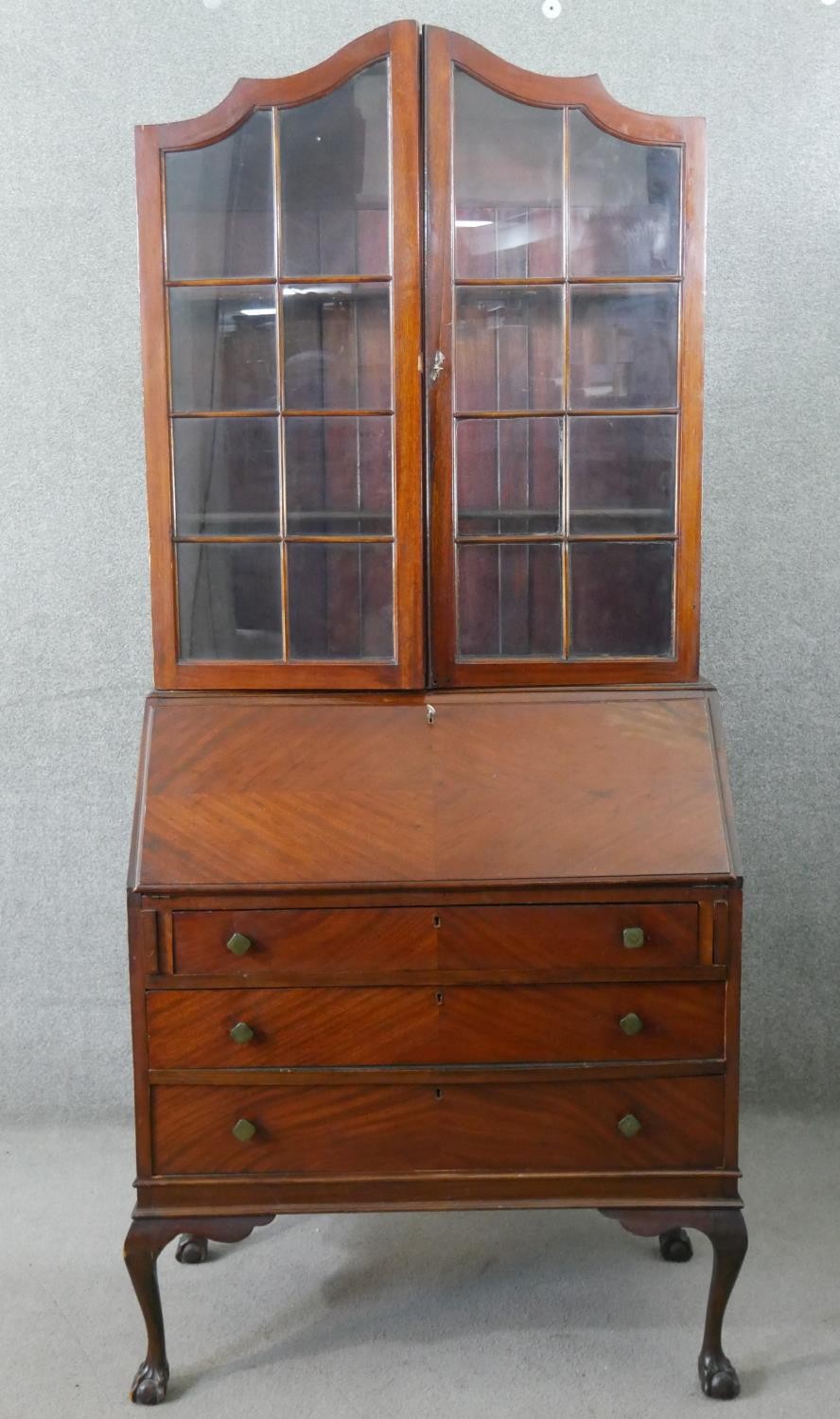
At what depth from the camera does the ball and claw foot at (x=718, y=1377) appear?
2.15 metres

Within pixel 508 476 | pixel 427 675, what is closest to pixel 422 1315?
pixel 427 675

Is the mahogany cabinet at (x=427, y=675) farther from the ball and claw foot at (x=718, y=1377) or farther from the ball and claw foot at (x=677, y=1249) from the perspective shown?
the ball and claw foot at (x=677, y=1249)

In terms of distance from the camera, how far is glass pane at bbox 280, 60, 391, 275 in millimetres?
2141

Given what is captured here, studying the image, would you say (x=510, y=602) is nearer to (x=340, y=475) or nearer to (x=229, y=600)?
(x=340, y=475)

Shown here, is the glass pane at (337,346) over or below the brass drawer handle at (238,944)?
over

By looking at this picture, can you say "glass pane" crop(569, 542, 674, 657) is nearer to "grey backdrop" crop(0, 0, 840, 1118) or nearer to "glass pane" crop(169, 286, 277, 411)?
"glass pane" crop(169, 286, 277, 411)

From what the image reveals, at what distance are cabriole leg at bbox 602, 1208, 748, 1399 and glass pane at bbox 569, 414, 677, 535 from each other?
1173mm

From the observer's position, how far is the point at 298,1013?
213cm

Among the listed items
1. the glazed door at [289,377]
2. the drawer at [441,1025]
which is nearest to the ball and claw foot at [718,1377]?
the drawer at [441,1025]

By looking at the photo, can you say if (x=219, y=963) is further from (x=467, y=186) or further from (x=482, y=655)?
(x=467, y=186)

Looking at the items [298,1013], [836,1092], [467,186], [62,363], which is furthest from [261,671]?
[836,1092]

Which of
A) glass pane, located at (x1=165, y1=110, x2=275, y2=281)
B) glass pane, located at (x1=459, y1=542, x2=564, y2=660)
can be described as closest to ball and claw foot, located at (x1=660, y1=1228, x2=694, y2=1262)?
glass pane, located at (x1=459, y1=542, x2=564, y2=660)

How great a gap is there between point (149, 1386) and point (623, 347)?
1.95 m

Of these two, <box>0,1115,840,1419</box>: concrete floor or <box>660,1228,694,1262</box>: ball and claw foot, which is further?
<box>660,1228,694,1262</box>: ball and claw foot
